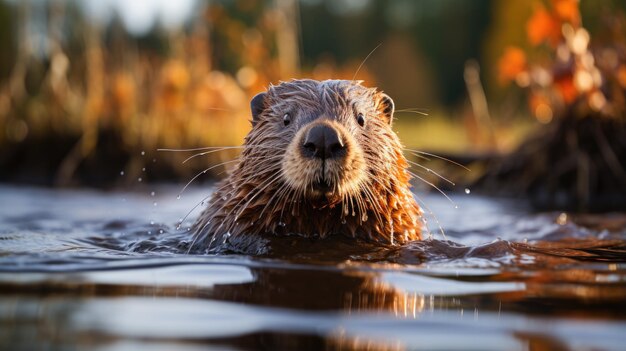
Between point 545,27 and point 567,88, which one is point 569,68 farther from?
point 545,27

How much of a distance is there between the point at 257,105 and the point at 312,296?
2.19 m

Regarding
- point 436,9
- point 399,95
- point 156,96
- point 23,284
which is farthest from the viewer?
point 436,9

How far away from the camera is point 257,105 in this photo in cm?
508

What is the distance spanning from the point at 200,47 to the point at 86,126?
1672 mm

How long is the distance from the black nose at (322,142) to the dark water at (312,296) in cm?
48

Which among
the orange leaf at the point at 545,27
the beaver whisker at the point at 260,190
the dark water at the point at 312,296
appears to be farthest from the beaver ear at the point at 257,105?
the orange leaf at the point at 545,27

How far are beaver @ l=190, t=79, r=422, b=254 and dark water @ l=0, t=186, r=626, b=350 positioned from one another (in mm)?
222

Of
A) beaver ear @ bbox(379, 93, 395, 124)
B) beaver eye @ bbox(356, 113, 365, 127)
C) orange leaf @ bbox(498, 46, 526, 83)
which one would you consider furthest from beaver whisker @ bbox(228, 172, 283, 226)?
orange leaf @ bbox(498, 46, 526, 83)

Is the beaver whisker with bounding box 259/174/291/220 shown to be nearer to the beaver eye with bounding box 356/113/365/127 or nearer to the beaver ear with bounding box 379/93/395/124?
the beaver eye with bounding box 356/113/365/127

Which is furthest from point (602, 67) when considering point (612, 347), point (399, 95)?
point (399, 95)

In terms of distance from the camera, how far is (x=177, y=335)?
2.49 m

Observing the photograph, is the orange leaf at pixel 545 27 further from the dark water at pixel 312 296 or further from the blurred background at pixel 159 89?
the dark water at pixel 312 296

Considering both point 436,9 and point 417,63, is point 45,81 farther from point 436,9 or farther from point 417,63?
point 436,9

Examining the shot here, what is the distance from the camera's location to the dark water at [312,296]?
2.49 metres
